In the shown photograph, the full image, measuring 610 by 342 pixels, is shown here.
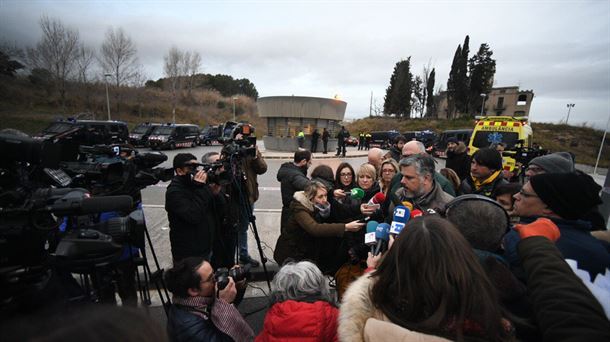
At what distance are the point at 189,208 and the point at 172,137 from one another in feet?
67.0

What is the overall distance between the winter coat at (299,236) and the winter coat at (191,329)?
1.23 metres

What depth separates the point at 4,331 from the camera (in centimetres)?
57

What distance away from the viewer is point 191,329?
1729 mm

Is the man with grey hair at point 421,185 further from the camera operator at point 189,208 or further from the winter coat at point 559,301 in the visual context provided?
the camera operator at point 189,208

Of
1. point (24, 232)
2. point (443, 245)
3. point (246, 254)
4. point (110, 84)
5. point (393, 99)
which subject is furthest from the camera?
point (393, 99)

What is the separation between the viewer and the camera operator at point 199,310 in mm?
1746

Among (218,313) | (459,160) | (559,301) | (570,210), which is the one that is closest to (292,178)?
(218,313)

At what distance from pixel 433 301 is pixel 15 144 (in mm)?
2327

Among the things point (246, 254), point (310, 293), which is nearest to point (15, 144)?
point (310, 293)

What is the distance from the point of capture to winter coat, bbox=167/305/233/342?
67.9 inches

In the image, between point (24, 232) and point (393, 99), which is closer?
point (24, 232)

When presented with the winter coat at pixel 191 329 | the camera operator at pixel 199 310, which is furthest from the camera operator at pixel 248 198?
the winter coat at pixel 191 329

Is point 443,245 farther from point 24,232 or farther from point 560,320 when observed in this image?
point 24,232

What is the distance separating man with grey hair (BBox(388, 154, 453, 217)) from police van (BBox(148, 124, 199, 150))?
829 inches
